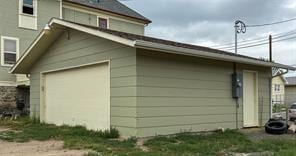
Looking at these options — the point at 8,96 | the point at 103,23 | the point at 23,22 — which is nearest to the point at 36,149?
the point at 8,96

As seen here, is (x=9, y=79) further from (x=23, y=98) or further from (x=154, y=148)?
(x=154, y=148)

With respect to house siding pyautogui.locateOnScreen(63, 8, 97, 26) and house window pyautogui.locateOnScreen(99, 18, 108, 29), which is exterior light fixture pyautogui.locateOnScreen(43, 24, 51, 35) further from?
house window pyautogui.locateOnScreen(99, 18, 108, 29)

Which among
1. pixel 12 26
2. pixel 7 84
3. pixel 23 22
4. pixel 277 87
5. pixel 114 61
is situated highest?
pixel 23 22

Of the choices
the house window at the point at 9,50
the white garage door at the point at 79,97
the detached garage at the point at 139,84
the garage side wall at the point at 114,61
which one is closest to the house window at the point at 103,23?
the house window at the point at 9,50

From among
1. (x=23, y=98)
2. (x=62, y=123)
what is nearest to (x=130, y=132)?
(x=62, y=123)

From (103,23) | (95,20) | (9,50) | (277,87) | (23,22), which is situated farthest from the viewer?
(277,87)

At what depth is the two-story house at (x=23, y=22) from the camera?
20.0 meters

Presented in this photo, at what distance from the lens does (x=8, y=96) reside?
65.1ft

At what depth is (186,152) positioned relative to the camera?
7828mm

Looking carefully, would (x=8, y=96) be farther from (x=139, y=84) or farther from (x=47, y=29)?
(x=139, y=84)

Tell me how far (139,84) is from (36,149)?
313cm

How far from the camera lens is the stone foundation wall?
64.4 ft

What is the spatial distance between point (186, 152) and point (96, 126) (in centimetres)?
430

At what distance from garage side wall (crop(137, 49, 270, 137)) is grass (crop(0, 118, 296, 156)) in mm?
478
